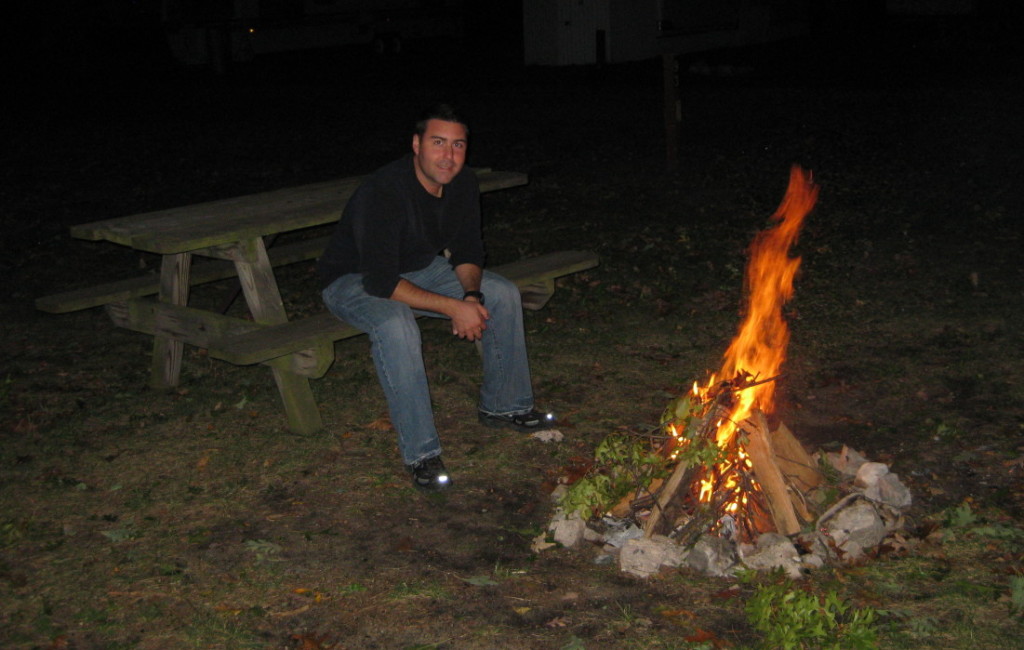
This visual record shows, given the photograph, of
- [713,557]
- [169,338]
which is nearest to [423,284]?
[169,338]

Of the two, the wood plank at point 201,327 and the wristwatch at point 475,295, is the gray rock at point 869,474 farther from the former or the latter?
the wood plank at point 201,327

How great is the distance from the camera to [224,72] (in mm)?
25797

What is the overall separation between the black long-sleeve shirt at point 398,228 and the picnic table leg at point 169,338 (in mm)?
1015

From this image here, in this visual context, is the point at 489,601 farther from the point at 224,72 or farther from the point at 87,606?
the point at 224,72

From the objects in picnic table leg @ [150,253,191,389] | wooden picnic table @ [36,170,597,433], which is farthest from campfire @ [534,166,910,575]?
picnic table leg @ [150,253,191,389]

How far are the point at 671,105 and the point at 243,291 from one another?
7.04m

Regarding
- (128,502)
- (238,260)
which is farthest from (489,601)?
(238,260)

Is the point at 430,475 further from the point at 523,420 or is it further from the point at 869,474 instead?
the point at 869,474

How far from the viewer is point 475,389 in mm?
6027

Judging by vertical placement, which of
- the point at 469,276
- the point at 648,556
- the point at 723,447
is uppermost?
the point at 469,276

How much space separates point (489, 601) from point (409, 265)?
6.92 ft

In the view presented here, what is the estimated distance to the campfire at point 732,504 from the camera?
156 inches

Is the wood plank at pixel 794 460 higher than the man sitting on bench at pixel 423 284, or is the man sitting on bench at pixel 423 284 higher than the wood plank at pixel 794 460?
the man sitting on bench at pixel 423 284

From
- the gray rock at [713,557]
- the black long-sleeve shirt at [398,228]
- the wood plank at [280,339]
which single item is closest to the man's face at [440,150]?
the black long-sleeve shirt at [398,228]
